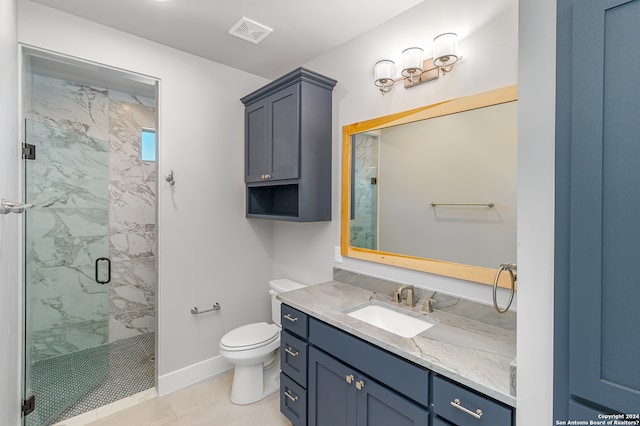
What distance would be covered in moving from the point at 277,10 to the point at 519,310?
199cm

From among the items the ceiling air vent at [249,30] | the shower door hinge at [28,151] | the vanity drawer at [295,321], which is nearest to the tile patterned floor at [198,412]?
the vanity drawer at [295,321]

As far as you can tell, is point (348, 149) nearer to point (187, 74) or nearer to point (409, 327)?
point (409, 327)

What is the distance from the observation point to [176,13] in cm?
186

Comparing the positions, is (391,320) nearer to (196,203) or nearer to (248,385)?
(248,385)

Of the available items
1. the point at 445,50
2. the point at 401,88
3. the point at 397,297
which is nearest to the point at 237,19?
the point at 401,88

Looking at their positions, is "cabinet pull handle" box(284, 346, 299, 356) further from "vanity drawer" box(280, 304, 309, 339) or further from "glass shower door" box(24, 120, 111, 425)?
"glass shower door" box(24, 120, 111, 425)

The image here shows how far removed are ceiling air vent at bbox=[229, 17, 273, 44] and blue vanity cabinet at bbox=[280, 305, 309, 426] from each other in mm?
1851

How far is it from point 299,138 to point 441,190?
102 cm

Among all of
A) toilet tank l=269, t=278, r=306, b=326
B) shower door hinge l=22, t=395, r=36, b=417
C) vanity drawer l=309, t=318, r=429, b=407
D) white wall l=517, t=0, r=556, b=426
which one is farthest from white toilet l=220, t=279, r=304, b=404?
white wall l=517, t=0, r=556, b=426

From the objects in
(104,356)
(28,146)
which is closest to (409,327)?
(28,146)

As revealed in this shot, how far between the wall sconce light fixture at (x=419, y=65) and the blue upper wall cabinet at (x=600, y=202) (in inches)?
31.1

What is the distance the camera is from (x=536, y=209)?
875mm

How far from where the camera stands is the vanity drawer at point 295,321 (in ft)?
5.65

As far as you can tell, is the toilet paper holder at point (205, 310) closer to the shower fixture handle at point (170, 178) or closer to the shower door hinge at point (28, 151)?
the shower fixture handle at point (170, 178)
